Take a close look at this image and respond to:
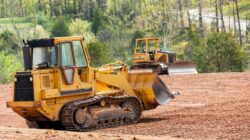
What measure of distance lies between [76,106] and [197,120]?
2.91 metres

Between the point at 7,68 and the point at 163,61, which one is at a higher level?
the point at 163,61

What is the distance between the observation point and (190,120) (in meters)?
15.6

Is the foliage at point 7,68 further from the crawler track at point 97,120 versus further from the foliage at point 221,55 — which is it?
the crawler track at point 97,120

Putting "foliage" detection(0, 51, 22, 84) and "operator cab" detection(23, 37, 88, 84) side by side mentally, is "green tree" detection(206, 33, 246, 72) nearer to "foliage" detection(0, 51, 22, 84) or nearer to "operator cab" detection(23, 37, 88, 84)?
"foliage" detection(0, 51, 22, 84)

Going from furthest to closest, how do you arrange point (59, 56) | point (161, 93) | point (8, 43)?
1. point (8, 43)
2. point (161, 93)
3. point (59, 56)

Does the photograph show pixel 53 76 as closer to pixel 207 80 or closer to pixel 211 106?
pixel 211 106

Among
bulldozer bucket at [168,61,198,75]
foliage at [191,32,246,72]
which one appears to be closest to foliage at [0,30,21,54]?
foliage at [191,32,246,72]

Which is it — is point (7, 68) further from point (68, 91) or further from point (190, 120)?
point (190, 120)

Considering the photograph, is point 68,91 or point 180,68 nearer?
point 68,91

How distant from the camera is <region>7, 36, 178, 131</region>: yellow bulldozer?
1497 cm

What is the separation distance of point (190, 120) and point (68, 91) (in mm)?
3012

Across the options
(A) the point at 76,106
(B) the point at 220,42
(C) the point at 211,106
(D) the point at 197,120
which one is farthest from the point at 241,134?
(B) the point at 220,42

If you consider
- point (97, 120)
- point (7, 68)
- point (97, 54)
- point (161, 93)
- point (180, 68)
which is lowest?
point (7, 68)

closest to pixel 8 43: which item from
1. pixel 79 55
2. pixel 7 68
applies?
pixel 7 68
